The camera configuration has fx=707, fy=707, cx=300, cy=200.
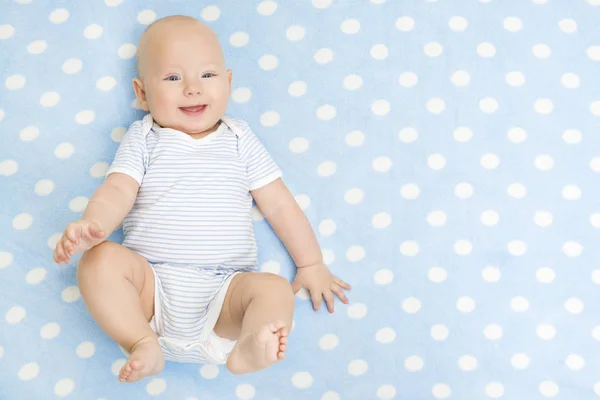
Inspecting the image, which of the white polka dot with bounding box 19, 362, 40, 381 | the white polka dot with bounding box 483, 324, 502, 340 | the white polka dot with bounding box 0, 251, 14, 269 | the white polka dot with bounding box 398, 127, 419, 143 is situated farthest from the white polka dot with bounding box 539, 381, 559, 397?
the white polka dot with bounding box 0, 251, 14, 269

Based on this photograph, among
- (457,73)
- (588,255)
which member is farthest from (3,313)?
(588,255)

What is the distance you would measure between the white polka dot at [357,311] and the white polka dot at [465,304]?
0.66ft

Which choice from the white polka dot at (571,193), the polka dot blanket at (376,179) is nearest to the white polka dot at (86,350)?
the polka dot blanket at (376,179)

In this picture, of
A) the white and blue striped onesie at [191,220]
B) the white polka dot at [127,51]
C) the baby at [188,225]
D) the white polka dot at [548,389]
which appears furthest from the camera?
the white polka dot at [127,51]

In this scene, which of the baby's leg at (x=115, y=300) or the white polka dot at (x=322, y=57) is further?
the white polka dot at (x=322, y=57)

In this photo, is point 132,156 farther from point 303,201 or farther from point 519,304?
point 519,304

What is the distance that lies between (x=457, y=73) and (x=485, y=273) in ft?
1.52

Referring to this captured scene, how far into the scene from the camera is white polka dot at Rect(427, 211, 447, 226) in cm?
155

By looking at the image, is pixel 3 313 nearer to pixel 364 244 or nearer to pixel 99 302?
pixel 99 302

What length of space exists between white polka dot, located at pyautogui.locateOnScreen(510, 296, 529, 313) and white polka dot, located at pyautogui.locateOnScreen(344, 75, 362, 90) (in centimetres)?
59

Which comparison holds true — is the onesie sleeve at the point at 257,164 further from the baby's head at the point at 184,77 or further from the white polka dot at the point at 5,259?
the white polka dot at the point at 5,259

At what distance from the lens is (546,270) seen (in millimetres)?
1541

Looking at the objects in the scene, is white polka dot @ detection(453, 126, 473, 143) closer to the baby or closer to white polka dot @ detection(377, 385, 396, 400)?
the baby

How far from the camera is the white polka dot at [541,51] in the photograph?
1646 millimetres
